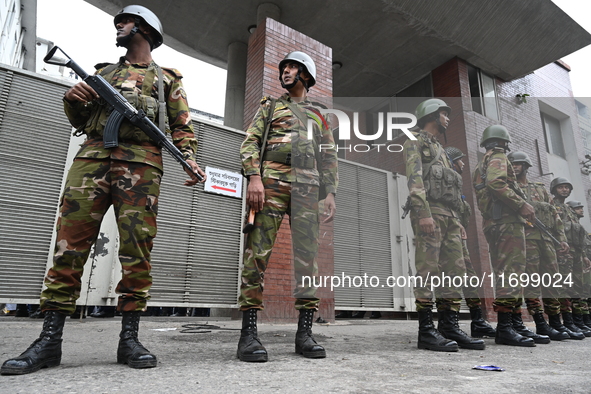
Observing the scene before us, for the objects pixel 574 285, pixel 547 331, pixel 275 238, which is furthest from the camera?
pixel 574 285

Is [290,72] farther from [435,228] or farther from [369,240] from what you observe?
[369,240]

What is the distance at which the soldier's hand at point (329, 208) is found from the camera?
2654 millimetres

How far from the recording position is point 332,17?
7.14m

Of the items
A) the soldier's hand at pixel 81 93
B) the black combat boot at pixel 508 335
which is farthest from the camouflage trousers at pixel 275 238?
the black combat boot at pixel 508 335

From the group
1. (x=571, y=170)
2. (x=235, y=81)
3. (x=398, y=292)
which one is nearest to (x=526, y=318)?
(x=398, y=292)

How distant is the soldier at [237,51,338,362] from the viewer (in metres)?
2.25

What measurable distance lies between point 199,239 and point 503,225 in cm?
363

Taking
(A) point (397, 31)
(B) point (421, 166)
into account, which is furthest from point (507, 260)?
(A) point (397, 31)

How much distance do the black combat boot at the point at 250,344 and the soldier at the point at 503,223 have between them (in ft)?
7.41

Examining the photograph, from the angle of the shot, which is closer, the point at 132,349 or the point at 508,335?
the point at 132,349

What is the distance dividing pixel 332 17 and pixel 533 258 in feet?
17.5

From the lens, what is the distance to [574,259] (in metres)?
5.29

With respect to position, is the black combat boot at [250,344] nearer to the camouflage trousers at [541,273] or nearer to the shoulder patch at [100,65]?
the shoulder patch at [100,65]

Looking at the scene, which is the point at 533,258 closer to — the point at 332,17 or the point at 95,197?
the point at 95,197
